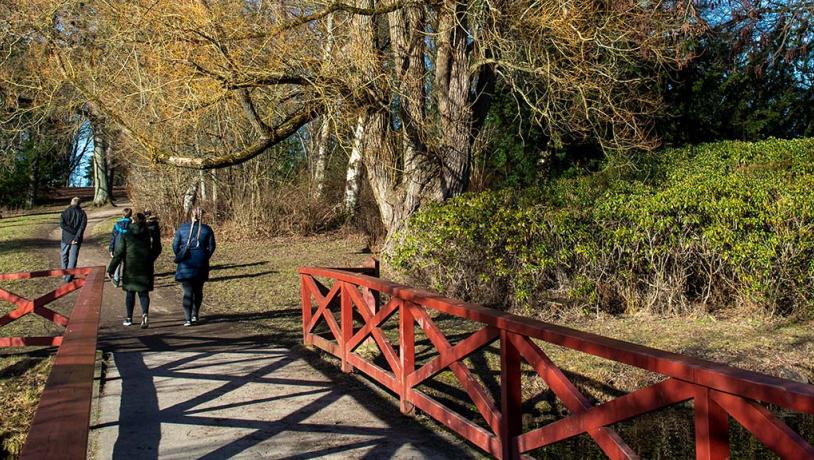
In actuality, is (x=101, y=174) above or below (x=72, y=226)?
above

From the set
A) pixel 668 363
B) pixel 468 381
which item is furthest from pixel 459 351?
pixel 668 363

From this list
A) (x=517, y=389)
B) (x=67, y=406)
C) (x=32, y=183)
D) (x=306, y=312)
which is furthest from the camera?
(x=32, y=183)

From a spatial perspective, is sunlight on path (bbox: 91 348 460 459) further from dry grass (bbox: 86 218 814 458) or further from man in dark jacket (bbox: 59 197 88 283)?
man in dark jacket (bbox: 59 197 88 283)

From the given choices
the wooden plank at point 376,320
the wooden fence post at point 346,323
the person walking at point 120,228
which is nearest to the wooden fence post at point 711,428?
the wooden plank at point 376,320

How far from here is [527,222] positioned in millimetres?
9938

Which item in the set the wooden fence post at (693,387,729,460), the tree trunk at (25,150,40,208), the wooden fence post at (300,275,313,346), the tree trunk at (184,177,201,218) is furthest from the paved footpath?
the tree trunk at (25,150,40,208)

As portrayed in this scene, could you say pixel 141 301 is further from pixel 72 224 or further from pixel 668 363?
pixel 668 363

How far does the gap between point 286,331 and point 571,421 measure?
262 inches

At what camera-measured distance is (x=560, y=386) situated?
384 centimetres

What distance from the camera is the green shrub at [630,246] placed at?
909 centimetres

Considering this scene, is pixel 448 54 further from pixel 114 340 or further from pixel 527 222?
pixel 114 340

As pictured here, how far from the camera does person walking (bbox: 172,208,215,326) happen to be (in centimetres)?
995

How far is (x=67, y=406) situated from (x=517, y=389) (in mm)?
2579

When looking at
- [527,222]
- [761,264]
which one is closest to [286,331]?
[527,222]
